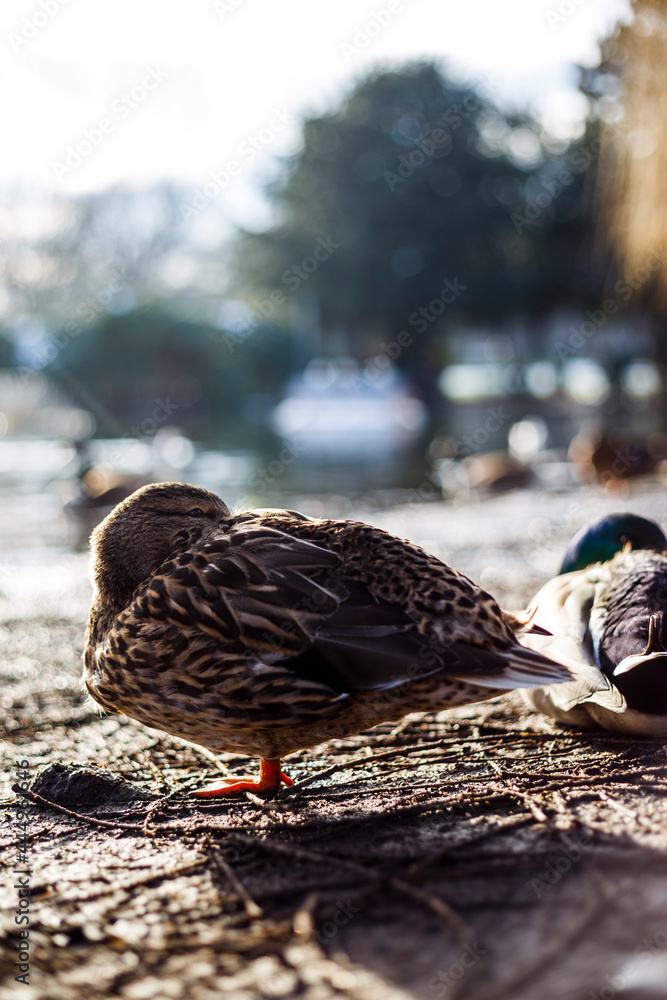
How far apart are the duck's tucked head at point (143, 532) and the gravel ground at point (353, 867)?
0.65m

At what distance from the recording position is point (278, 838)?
8.18 ft

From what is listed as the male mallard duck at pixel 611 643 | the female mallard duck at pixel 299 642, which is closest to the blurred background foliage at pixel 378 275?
the male mallard duck at pixel 611 643

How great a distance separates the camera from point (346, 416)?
31.6 metres

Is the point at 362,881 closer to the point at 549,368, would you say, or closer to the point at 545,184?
the point at 545,184

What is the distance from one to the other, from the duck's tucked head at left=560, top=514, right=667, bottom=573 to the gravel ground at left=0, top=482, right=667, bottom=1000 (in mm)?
952

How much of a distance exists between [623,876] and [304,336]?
42.4m

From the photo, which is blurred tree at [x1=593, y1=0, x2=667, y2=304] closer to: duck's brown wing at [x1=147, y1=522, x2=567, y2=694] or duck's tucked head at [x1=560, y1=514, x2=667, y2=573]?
duck's tucked head at [x1=560, y1=514, x2=667, y2=573]

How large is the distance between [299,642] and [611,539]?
240 centimetres

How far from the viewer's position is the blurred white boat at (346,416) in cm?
2662

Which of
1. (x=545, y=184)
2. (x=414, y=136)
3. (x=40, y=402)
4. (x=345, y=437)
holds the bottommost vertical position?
(x=345, y=437)

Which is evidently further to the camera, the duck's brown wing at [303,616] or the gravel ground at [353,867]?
the duck's brown wing at [303,616]

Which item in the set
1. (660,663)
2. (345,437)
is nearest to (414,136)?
(345,437)

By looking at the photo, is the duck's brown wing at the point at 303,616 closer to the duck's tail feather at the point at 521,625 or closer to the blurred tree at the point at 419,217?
the duck's tail feather at the point at 521,625

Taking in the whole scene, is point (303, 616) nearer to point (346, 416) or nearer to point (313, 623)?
point (313, 623)
